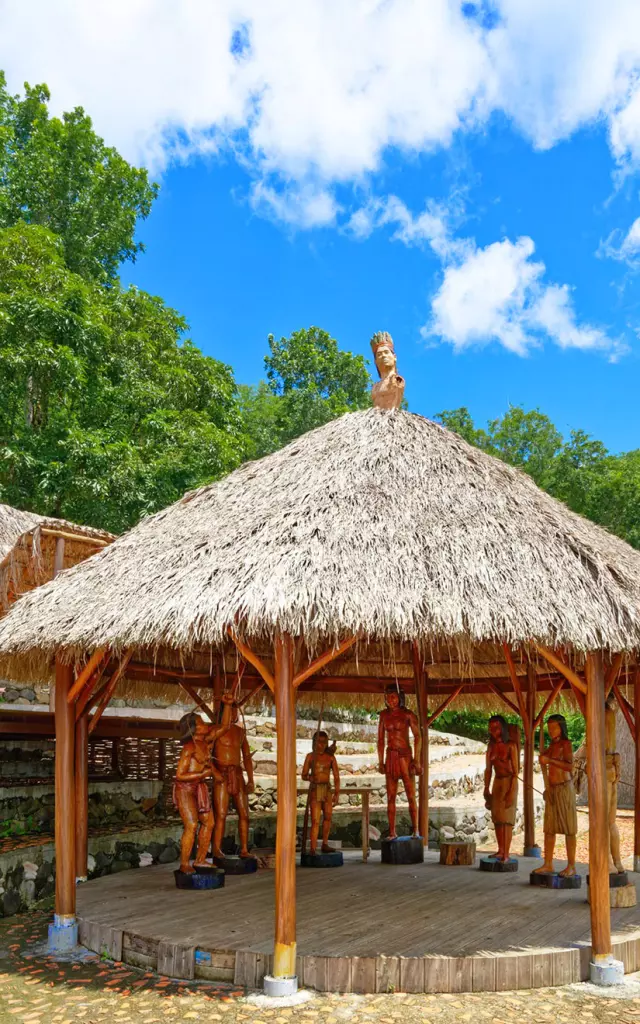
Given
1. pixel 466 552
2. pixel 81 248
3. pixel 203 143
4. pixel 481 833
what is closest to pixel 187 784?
pixel 466 552

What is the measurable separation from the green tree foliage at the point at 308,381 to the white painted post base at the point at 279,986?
20981 millimetres

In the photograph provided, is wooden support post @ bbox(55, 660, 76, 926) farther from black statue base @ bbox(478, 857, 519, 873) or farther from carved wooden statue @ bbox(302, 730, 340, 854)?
black statue base @ bbox(478, 857, 519, 873)

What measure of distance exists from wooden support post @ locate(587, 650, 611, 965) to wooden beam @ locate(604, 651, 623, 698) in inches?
19.7

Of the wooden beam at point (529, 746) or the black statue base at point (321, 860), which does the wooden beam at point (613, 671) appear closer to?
the wooden beam at point (529, 746)

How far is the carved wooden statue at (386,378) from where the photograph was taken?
8305mm

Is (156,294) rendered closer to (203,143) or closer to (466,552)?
(203,143)

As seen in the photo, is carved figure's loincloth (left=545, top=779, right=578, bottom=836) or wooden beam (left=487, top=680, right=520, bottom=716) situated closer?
carved figure's loincloth (left=545, top=779, right=578, bottom=836)

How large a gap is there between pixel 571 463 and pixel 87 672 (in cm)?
2682

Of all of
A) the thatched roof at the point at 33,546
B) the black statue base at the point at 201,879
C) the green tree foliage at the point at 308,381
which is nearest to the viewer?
the black statue base at the point at 201,879

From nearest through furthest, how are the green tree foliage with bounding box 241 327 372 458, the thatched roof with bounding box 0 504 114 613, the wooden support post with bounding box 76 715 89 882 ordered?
the wooden support post with bounding box 76 715 89 882
the thatched roof with bounding box 0 504 114 613
the green tree foliage with bounding box 241 327 372 458

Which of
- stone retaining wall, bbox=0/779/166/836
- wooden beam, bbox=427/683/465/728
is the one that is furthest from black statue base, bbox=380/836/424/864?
stone retaining wall, bbox=0/779/166/836

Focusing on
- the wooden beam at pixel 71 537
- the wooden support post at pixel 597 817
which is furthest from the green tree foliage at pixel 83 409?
the wooden support post at pixel 597 817

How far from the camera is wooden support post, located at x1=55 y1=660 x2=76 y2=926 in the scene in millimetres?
6711

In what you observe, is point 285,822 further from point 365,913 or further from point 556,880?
point 556,880
